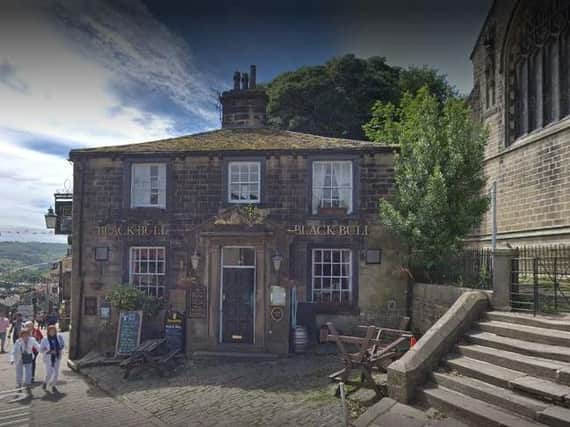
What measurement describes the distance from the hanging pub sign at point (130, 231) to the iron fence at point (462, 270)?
7.63 metres

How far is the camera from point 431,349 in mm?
7512

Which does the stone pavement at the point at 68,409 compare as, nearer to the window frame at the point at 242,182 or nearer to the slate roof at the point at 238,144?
the window frame at the point at 242,182

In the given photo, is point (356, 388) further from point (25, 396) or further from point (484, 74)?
point (484, 74)

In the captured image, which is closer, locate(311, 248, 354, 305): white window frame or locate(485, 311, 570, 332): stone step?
locate(485, 311, 570, 332): stone step

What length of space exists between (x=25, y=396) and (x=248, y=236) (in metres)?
6.56

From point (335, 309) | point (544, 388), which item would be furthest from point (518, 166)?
point (544, 388)

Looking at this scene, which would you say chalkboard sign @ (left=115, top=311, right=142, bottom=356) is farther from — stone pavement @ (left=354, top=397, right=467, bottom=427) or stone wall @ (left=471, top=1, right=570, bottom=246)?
stone wall @ (left=471, top=1, right=570, bottom=246)

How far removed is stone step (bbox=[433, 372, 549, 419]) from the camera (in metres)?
5.66

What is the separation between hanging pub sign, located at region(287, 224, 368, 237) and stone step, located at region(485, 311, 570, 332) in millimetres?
4815

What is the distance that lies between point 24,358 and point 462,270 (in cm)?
1127

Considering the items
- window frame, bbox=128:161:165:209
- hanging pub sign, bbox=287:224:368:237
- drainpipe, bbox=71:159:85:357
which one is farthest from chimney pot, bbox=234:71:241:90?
hanging pub sign, bbox=287:224:368:237

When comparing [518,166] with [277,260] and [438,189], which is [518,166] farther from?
[277,260]

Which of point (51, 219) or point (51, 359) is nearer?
point (51, 359)

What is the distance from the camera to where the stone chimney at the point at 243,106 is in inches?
629
